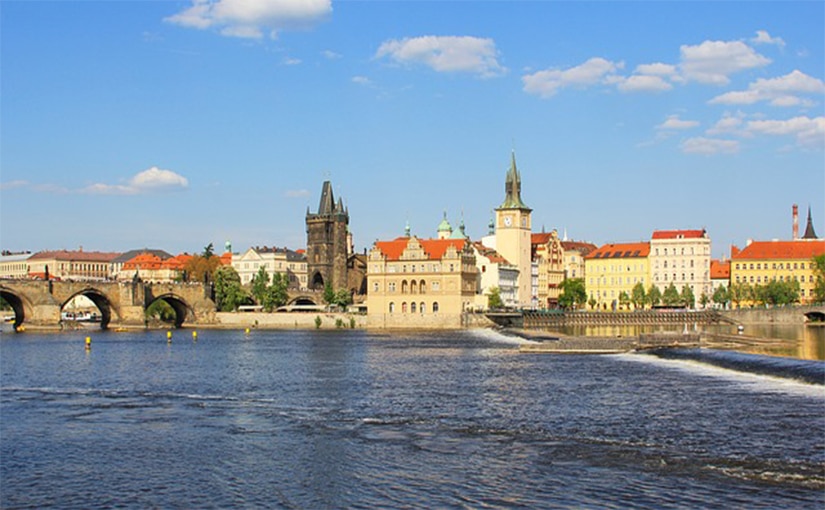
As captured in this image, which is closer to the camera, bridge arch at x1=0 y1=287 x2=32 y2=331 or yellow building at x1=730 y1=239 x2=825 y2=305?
bridge arch at x1=0 y1=287 x2=32 y2=331

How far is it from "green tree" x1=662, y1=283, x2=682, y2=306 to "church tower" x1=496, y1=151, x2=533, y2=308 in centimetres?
2273

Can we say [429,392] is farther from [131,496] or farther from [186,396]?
[131,496]

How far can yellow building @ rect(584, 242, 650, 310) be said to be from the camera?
166m

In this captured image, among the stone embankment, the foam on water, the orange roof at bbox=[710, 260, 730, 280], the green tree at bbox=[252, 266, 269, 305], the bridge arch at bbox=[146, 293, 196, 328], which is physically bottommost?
the foam on water

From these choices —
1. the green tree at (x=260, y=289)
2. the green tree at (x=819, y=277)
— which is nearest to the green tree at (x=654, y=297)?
the green tree at (x=819, y=277)

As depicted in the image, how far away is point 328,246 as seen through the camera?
16100cm

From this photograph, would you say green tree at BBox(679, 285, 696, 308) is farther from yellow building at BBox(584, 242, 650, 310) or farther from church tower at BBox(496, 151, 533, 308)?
church tower at BBox(496, 151, 533, 308)

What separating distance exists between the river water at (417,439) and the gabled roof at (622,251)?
374ft

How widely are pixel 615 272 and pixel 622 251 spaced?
4009mm

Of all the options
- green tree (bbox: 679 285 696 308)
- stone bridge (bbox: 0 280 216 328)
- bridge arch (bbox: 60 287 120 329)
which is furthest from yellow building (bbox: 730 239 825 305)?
bridge arch (bbox: 60 287 120 329)

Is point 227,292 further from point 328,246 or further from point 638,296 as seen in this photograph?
point 638,296

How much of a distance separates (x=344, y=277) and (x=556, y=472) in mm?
134733

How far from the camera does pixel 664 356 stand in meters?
63.6

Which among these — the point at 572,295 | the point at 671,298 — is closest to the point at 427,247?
the point at 572,295
